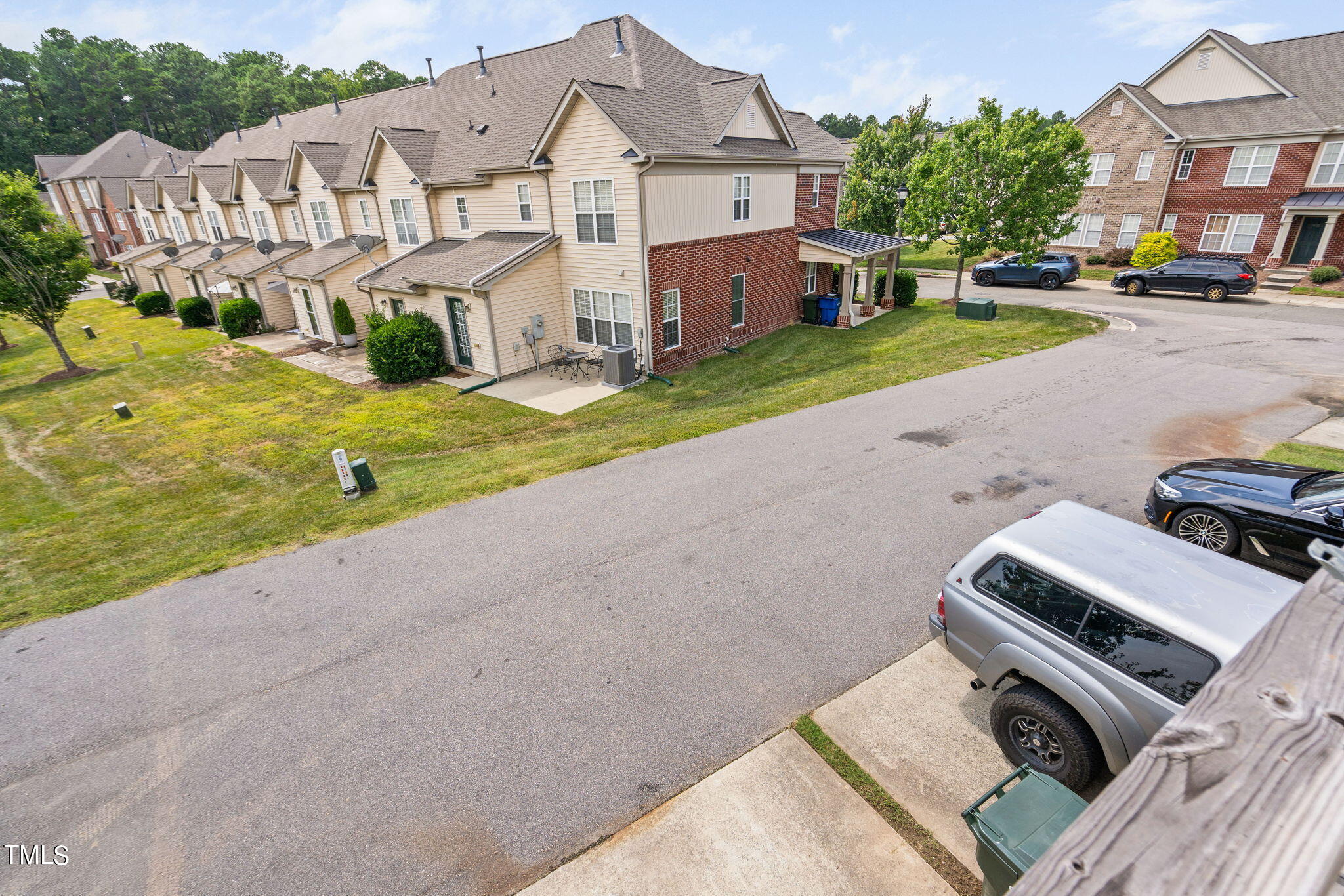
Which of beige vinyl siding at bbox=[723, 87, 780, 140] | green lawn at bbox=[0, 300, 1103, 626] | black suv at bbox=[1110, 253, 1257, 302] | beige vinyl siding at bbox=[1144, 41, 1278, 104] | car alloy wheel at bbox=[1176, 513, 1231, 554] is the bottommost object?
green lawn at bbox=[0, 300, 1103, 626]

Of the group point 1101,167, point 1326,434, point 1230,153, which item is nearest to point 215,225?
point 1326,434

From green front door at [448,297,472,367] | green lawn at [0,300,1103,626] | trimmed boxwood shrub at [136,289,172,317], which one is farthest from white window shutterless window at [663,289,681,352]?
trimmed boxwood shrub at [136,289,172,317]

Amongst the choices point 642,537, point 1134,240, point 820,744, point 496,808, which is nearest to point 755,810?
point 820,744

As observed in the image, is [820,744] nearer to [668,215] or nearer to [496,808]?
[496,808]

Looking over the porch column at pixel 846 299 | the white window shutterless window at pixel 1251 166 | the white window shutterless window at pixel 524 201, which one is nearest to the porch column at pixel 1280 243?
the white window shutterless window at pixel 1251 166

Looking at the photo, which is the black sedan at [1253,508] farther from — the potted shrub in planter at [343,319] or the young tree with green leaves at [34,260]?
the young tree with green leaves at [34,260]

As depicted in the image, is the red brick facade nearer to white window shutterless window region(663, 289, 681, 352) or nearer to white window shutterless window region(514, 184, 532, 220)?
white window shutterless window region(663, 289, 681, 352)

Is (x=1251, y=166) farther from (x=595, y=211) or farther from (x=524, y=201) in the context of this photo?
(x=524, y=201)
